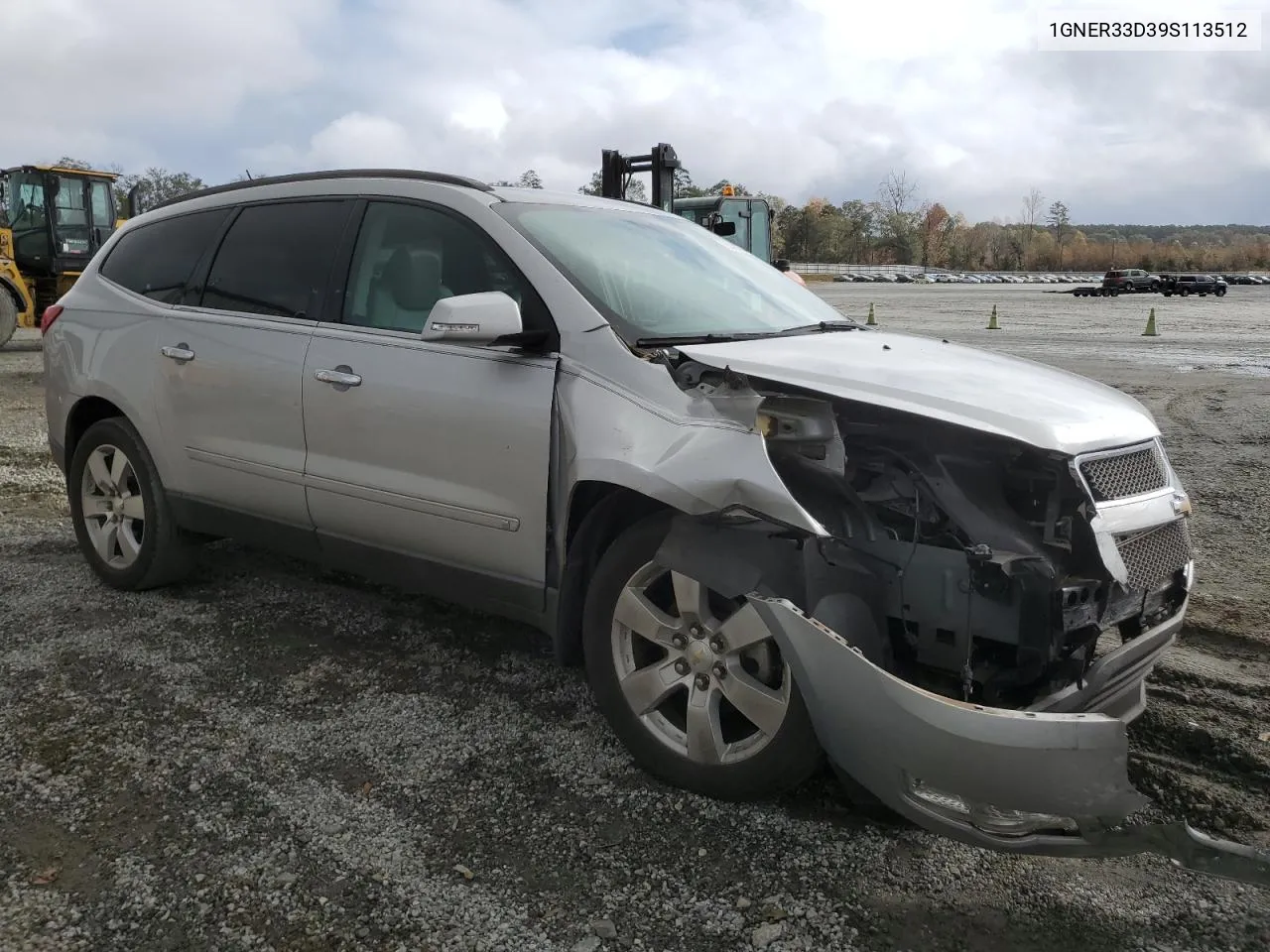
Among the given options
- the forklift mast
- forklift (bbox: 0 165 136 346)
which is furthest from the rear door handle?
forklift (bbox: 0 165 136 346)

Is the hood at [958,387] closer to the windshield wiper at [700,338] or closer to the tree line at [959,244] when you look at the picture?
the windshield wiper at [700,338]

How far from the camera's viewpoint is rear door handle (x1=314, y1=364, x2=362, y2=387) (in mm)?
3596

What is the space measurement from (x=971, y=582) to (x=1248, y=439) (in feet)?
24.3

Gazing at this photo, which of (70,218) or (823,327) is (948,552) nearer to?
(823,327)

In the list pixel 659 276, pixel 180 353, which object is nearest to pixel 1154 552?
pixel 659 276

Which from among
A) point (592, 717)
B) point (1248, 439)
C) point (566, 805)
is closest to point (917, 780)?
point (566, 805)

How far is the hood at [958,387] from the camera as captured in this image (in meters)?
2.54

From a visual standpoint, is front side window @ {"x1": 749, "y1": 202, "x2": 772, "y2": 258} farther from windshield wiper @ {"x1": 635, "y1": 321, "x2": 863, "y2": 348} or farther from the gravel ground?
windshield wiper @ {"x1": 635, "y1": 321, "x2": 863, "y2": 348}

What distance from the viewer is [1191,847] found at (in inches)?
86.6

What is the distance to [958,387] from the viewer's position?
9.02 feet

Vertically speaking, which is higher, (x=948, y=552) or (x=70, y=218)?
(x=70, y=218)

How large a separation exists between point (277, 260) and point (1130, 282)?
53.7m

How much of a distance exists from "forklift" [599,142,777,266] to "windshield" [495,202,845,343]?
10.7 m

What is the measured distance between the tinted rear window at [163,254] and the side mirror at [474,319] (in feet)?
6.28
